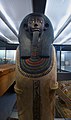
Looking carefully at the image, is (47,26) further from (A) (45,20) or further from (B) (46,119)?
(B) (46,119)

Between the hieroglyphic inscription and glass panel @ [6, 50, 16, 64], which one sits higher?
glass panel @ [6, 50, 16, 64]

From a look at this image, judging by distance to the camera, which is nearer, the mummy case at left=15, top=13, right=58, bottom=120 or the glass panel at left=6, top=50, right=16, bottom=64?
the mummy case at left=15, top=13, right=58, bottom=120

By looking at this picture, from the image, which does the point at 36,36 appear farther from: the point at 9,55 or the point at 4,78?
the point at 9,55

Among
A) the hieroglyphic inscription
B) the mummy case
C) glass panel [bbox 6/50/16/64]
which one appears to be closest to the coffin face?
the mummy case

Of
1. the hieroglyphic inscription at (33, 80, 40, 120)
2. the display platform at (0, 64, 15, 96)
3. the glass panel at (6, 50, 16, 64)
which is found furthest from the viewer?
the glass panel at (6, 50, 16, 64)

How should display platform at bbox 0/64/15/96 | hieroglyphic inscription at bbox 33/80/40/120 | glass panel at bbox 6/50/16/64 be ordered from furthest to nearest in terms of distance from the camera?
glass panel at bbox 6/50/16/64 → display platform at bbox 0/64/15/96 → hieroglyphic inscription at bbox 33/80/40/120

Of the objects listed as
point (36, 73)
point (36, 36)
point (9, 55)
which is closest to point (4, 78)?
point (36, 73)

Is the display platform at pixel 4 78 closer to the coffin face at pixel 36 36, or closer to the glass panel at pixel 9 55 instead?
the coffin face at pixel 36 36

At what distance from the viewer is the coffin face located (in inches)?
62.3

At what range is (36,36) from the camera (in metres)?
1.58

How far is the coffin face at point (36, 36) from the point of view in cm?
158

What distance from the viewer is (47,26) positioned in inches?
66.1

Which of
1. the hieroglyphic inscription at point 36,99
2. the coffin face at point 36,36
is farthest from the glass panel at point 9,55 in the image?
the hieroglyphic inscription at point 36,99

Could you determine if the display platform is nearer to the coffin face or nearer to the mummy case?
the mummy case
